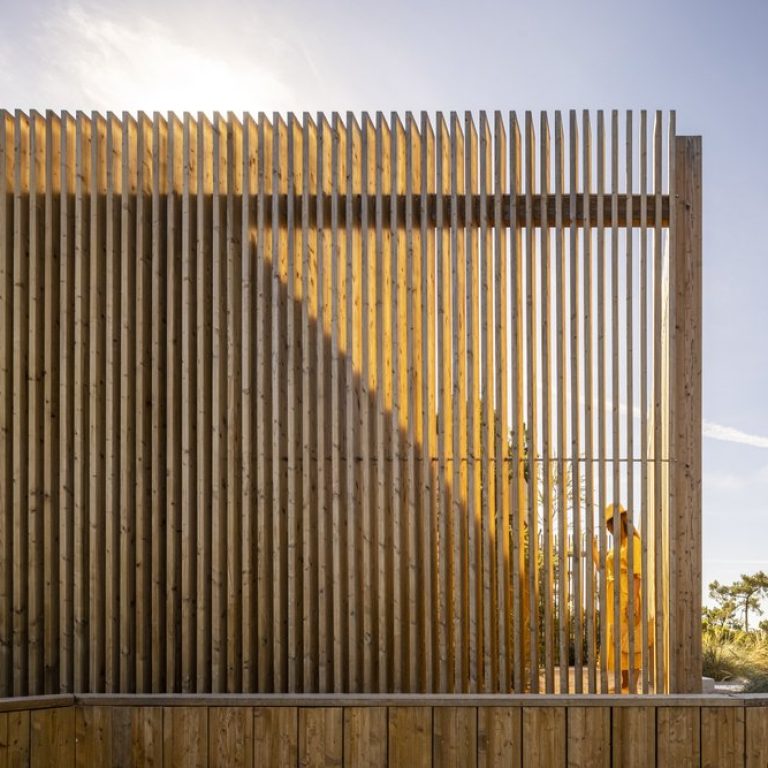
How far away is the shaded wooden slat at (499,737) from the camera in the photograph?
5.70 metres

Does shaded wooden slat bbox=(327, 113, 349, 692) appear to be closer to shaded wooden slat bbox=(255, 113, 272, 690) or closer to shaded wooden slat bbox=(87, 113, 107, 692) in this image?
shaded wooden slat bbox=(255, 113, 272, 690)

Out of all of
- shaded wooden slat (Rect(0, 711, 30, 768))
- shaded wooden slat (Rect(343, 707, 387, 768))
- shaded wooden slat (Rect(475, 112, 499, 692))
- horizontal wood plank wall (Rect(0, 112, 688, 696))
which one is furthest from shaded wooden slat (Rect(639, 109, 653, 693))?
shaded wooden slat (Rect(0, 711, 30, 768))

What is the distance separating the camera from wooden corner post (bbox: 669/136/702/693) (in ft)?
19.8

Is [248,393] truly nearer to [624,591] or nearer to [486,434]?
[486,434]

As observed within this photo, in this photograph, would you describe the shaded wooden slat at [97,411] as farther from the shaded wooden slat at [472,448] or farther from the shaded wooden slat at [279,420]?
the shaded wooden slat at [472,448]

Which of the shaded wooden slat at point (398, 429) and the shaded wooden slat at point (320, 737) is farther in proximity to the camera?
the shaded wooden slat at point (398, 429)

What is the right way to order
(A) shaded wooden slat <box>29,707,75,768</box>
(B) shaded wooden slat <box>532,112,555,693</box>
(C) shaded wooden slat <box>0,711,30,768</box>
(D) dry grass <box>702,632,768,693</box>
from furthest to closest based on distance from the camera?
(D) dry grass <box>702,632,768,693</box> < (B) shaded wooden slat <box>532,112,555,693</box> < (A) shaded wooden slat <box>29,707,75,768</box> < (C) shaded wooden slat <box>0,711,30,768</box>

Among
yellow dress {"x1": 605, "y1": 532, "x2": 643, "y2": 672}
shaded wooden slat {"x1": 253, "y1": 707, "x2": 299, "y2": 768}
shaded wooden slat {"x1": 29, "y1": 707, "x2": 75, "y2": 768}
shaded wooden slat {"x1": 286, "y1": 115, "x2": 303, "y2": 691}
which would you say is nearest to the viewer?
shaded wooden slat {"x1": 29, "y1": 707, "x2": 75, "y2": 768}

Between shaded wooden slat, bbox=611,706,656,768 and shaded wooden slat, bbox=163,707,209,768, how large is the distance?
2342 mm

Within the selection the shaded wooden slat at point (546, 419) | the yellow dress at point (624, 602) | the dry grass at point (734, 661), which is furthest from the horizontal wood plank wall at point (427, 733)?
the dry grass at point (734, 661)

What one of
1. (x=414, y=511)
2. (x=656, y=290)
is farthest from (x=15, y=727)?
(x=656, y=290)

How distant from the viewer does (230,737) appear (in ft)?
19.0

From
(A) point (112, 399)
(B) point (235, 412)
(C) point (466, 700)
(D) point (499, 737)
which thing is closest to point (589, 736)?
(D) point (499, 737)

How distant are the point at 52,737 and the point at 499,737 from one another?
Result: 2535 mm
